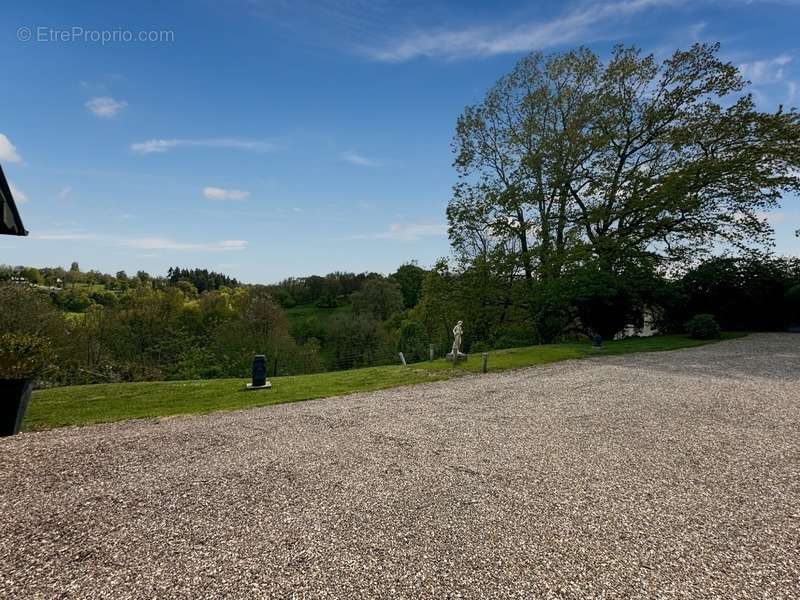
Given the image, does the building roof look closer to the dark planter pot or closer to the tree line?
the dark planter pot

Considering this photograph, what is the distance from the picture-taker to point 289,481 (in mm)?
4113

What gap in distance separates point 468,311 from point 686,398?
572 inches

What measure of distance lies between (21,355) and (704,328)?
21382 mm

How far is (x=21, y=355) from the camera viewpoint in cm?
640

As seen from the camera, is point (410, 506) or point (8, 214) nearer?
point (410, 506)

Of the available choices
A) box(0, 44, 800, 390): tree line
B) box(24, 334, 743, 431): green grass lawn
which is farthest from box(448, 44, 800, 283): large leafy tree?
box(24, 334, 743, 431): green grass lawn

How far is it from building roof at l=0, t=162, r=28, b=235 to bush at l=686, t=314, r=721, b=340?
21.1m

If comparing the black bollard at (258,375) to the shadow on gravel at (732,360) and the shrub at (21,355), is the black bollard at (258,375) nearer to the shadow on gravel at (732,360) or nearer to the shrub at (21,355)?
the shrub at (21,355)

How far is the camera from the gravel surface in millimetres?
2664

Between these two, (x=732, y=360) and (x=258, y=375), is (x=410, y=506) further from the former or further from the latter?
(x=732, y=360)

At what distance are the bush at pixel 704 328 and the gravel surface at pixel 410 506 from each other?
38.1ft

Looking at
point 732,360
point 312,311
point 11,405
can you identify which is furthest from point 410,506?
point 312,311

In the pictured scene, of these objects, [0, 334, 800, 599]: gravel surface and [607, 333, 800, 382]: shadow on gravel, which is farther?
[607, 333, 800, 382]: shadow on gravel

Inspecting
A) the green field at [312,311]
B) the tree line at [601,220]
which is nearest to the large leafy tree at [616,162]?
the tree line at [601,220]
